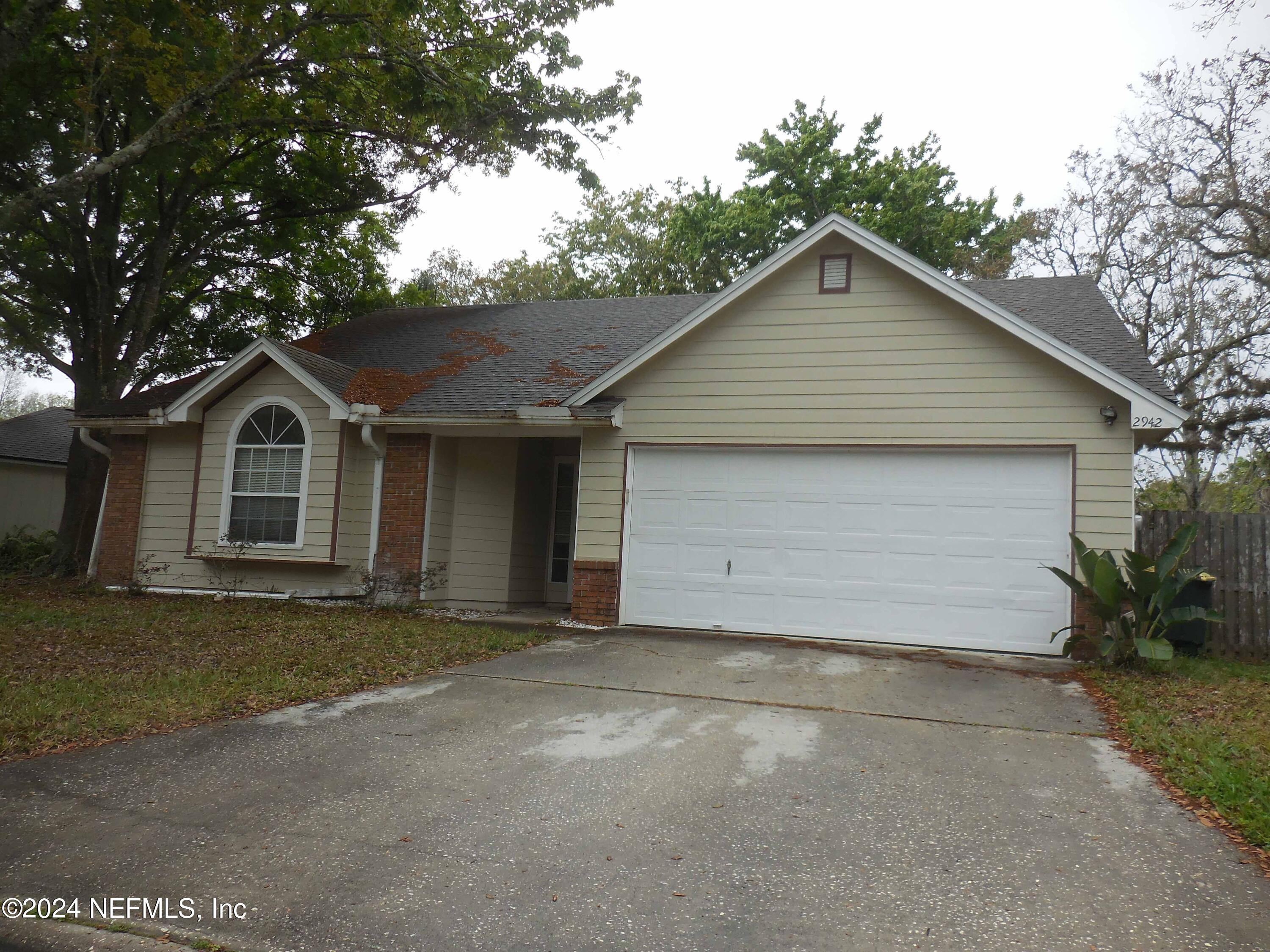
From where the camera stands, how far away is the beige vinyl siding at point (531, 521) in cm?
1324

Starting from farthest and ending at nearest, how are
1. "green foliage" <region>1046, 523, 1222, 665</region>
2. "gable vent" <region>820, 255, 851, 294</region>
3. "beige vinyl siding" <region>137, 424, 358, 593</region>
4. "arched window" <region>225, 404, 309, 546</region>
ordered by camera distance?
"beige vinyl siding" <region>137, 424, 358, 593</region> < "arched window" <region>225, 404, 309, 546</region> < "gable vent" <region>820, 255, 851, 294</region> < "green foliage" <region>1046, 523, 1222, 665</region>

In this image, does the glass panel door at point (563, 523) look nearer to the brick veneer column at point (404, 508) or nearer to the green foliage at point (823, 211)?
the brick veneer column at point (404, 508)

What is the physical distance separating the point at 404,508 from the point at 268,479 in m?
2.12

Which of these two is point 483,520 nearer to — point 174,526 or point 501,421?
point 501,421

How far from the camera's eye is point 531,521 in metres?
13.6

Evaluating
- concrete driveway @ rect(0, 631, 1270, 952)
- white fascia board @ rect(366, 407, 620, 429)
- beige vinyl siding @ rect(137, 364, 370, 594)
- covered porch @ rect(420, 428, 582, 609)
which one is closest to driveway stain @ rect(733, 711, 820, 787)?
concrete driveway @ rect(0, 631, 1270, 952)

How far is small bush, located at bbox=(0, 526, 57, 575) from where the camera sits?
1569cm

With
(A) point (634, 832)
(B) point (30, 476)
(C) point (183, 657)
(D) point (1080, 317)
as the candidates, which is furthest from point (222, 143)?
(A) point (634, 832)

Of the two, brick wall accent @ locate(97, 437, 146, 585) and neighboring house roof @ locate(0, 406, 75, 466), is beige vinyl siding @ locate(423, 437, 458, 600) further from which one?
neighboring house roof @ locate(0, 406, 75, 466)

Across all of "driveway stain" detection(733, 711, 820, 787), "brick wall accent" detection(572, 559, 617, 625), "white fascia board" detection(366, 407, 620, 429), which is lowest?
"driveway stain" detection(733, 711, 820, 787)

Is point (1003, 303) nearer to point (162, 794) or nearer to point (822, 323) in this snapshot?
point (822, 323)

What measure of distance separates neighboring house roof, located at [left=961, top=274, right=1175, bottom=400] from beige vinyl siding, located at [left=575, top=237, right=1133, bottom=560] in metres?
0.65

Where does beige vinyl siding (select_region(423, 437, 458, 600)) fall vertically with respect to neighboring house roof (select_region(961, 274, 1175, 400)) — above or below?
below

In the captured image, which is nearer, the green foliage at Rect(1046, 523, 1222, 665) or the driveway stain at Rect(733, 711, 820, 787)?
the driveway stain at Rect(733, 711, 820, 787)
